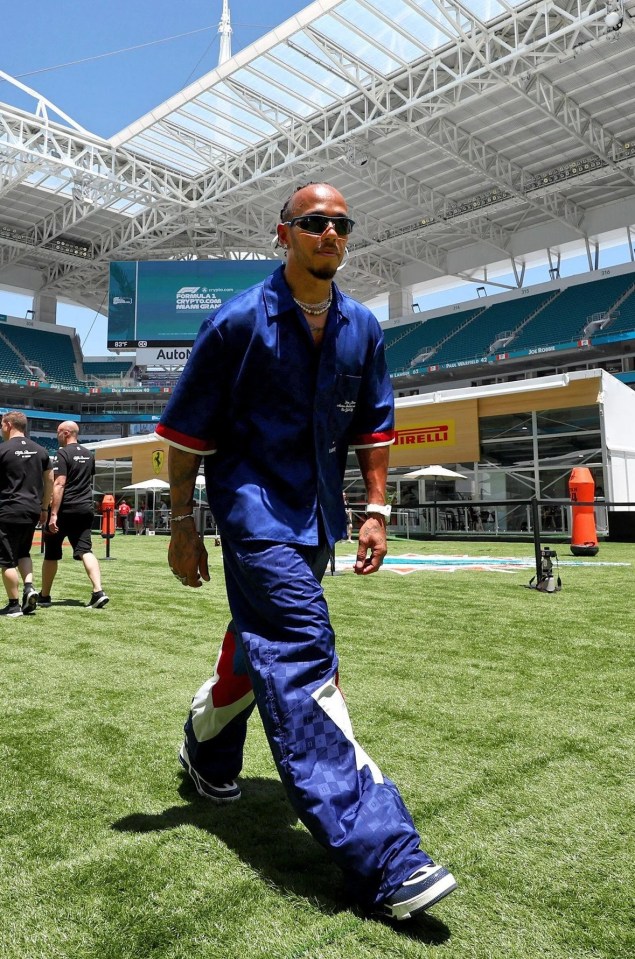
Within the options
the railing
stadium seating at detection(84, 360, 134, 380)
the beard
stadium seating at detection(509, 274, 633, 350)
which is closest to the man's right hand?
the beard

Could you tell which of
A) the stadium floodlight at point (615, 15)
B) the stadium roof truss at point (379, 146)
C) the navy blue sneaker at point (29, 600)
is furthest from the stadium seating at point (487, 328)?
the navy blue sneaker at point (29, 600)

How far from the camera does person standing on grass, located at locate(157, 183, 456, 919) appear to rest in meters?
1.50

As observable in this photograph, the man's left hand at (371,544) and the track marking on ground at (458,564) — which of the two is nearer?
the man's left hand at (371,544)

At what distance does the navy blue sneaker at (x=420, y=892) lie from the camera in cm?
131

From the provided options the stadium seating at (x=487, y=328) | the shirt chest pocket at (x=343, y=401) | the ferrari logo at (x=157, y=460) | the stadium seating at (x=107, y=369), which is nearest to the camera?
the shirt chest pocket at (x=343, y=401)

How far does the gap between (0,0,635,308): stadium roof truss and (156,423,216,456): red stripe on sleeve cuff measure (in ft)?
75.4

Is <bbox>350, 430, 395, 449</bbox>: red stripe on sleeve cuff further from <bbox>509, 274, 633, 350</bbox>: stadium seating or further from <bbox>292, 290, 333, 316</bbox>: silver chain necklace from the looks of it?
<bbox>509, 274, 633, 350</bbox>: stadium seating

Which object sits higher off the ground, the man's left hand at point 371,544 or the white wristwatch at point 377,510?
the white wristwatch at point 377,510

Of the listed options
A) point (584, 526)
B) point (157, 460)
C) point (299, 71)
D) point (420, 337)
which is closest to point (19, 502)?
point (584, 526)

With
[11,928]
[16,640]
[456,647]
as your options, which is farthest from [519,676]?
[16,640]

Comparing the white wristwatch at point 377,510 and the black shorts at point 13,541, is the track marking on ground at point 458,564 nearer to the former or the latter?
the black shorts at point 13,541

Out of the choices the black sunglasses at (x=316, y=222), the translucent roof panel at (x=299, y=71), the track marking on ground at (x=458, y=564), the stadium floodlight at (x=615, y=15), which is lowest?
the track marking on ground at (x=458, y=564)

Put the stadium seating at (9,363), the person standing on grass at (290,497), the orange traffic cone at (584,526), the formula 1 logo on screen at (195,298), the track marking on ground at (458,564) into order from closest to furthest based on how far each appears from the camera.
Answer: the person standing on grass at (290,497) < the track marking on ground at (458,564) < the orange traffic cone at (584,526) < the formula 1 logo on screen at (195,298) < the stadium seating at (9,363)

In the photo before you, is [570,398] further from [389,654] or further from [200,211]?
[200,211]
